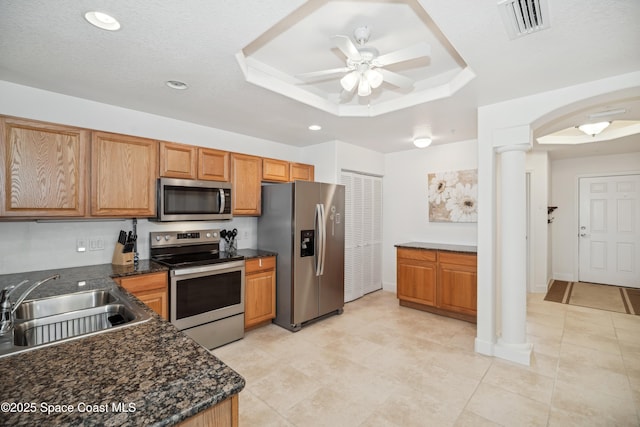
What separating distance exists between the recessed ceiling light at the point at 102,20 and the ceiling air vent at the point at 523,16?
6.91 feet

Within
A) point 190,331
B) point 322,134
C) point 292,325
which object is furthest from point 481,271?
point 190,331

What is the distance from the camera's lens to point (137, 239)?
3.06 metres

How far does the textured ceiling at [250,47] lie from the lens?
5.19ft

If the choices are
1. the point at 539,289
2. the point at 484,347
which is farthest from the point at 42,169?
the point at 539,289

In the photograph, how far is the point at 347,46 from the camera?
5.84 ft

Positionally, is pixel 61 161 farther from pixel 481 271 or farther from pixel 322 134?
pixel 481 271

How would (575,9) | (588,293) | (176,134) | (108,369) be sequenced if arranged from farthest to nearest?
(588,293)
(176,134)
(575,9)
(108,369)

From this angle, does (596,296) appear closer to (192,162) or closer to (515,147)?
(515,147)

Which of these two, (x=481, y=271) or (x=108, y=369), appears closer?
(x=108, y=369)

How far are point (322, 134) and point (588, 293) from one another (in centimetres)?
516

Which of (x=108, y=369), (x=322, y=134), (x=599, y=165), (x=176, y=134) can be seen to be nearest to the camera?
(x=108, y=369)

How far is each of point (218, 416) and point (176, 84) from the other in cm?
245

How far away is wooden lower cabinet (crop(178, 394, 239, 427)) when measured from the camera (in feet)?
2.85

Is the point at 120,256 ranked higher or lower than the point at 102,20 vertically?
lower
